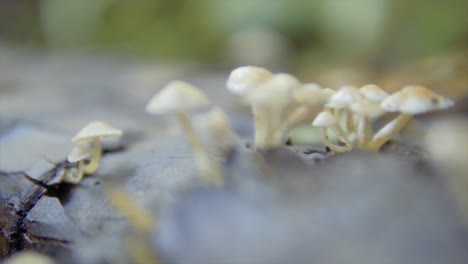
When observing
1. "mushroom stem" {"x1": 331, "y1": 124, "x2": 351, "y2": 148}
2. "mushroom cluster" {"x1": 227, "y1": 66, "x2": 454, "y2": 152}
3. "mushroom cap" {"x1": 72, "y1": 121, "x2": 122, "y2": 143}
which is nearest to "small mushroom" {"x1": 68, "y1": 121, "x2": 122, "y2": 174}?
"mushroom cap" {"x1": 72, "y1": 121, "x2": 122, "y2": 143}

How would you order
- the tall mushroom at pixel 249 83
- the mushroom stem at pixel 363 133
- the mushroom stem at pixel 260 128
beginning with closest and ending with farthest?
the tall mushroom at pixel 249 83 → the mushroom stem at pixel 260 128 → the mushroom stem at pixel 363 133

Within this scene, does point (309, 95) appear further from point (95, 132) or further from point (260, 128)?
point (95, 132)

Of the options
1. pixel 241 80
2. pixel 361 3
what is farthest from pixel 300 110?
pixel 361 3

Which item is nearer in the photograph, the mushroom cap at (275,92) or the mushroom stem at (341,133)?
the mushroom cap at (275,92)

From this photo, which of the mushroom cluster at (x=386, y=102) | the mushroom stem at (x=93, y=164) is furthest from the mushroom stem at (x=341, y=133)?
the mushroom stem at (x=93, y=164)

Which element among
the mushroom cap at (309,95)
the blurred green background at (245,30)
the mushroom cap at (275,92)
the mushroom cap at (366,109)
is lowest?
the mushroom cap at (275,92)

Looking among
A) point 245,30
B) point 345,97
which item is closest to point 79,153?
point 345,97

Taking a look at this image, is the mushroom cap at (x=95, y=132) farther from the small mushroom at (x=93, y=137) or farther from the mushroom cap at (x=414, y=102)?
the mushroom cap at (x=414, y=102)

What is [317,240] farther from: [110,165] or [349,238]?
[110,165]
